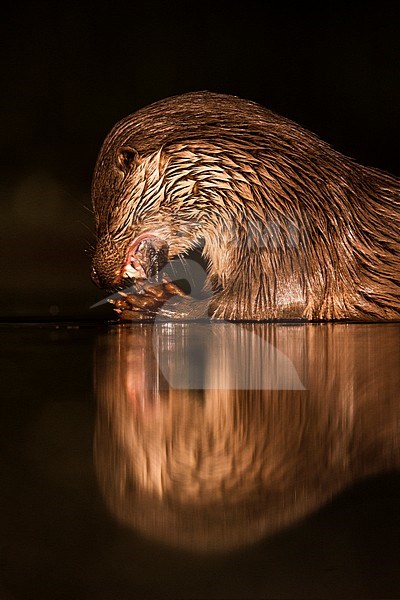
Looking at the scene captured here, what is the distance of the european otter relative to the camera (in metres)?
3.86

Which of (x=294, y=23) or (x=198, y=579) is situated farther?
(x=294, y=23)

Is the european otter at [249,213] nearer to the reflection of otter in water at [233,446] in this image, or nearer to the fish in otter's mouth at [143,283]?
the fish in otter's mouth at [143,283]

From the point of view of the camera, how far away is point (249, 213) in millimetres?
3861

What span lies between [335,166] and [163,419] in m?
2.72

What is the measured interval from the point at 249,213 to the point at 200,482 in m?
2.81

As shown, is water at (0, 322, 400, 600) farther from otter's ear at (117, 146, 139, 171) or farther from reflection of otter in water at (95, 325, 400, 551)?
otter's ear at (117, 146, 139, 171)

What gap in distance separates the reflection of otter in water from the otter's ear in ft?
6.05

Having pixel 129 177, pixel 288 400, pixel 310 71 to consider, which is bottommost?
pixel 288 400

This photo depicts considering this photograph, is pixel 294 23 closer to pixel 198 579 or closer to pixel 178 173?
pixel 178 173

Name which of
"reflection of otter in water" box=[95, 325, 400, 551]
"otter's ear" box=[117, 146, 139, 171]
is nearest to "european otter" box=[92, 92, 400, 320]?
"otter's ear" box=[117, 146, 139, 171]

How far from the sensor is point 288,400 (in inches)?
66.0

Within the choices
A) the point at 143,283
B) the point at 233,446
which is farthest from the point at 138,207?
the point at 233,446

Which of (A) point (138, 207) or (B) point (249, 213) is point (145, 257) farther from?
(B) point (249, 213)

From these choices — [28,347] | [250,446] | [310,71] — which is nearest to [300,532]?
[250,446]
